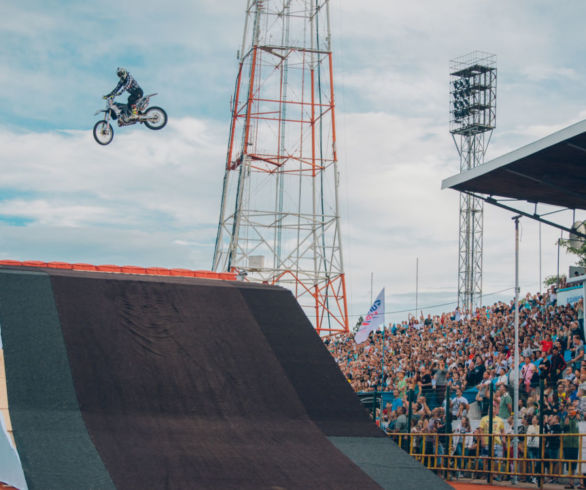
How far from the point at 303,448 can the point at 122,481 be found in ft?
10.8

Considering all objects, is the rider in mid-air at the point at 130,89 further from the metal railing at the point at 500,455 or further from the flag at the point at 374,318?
the flag at the point at 374,318

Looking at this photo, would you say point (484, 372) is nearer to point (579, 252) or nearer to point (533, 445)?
point (533, 445)

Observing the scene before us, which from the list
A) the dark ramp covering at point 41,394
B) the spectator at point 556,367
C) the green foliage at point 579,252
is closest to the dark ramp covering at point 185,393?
the dark ramp covering at point 41,394

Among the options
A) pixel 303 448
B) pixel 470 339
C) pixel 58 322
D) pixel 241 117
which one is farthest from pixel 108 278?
pixel 241 117

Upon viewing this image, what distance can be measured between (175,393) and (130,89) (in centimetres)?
816

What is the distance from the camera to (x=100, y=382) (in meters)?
12.1

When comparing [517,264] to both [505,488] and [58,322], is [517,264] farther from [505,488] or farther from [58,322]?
[58,322]

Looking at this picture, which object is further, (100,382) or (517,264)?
(517,264)

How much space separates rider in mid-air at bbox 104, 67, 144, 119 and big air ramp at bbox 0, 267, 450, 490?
451 centimetres

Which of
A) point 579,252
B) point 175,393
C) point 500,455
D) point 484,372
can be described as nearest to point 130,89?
point 175,393

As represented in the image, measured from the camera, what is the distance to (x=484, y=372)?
1841 cm

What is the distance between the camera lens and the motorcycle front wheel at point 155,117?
1778 centimetres

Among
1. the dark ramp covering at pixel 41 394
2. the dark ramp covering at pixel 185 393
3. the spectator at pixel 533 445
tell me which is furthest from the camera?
the spectator at pixel 533 445

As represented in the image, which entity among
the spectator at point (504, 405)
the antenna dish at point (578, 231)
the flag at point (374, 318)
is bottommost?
the spectator at point (504, 405)
